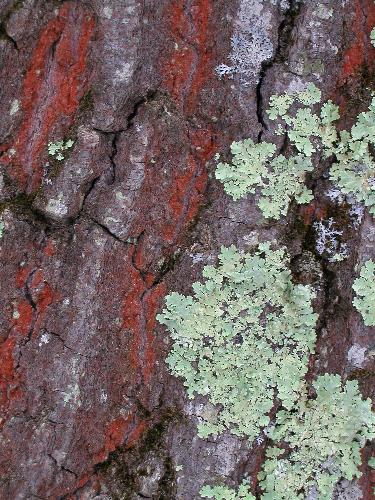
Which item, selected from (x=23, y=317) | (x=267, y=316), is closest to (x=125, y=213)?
(x=23, y=317)

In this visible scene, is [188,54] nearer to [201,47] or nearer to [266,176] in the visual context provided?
[201,47]

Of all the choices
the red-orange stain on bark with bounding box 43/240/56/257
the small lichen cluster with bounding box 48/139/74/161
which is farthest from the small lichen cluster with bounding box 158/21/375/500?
the small lichen cluster with bounding box 48/139/74/161

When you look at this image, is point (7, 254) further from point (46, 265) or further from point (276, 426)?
point (276, 426)

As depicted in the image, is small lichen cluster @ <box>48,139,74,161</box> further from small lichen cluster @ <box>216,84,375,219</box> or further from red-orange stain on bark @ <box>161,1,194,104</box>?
small lichen cluster @ <box>216,84,375,219</box>

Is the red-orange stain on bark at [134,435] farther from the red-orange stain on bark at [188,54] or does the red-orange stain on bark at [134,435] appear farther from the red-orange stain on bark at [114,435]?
the red-orange stain on bark at [188,54]

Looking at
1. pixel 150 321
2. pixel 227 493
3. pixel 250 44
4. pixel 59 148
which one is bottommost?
pixel 227 493

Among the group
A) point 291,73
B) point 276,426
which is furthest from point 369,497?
A: point 291,73
